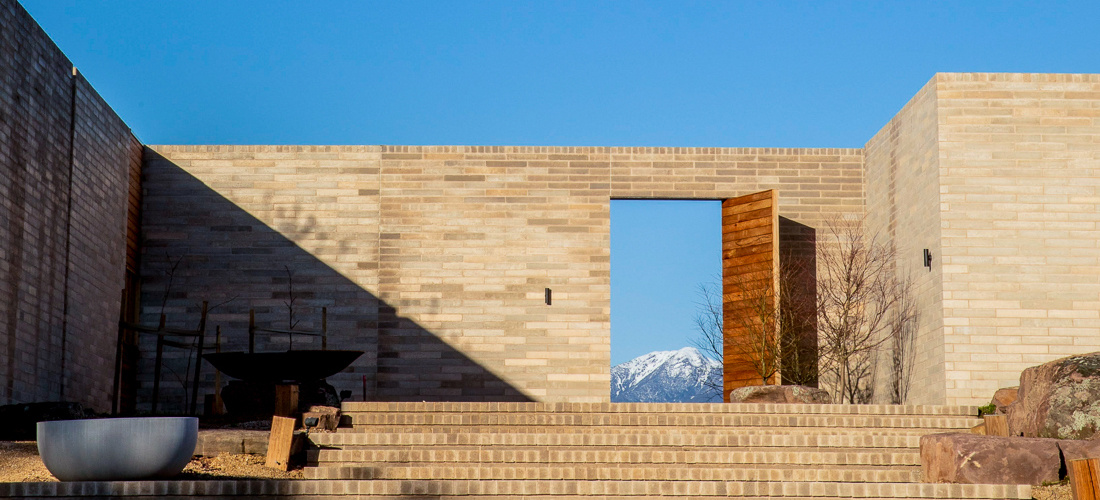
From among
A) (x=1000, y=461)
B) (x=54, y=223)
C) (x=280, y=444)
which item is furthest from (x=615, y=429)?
(x=54, y=223)

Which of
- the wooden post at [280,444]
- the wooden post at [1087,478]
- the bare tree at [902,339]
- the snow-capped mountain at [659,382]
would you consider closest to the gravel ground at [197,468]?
the wooden post at [280,444]

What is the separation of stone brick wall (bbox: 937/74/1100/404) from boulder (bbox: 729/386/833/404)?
1.18 meters

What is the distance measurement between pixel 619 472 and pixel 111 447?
110 inches

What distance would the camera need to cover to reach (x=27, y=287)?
9656mm

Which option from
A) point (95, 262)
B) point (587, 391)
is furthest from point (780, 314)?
point (95, 262)

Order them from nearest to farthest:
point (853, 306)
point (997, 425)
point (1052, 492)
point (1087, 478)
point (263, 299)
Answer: point (1087, 478), point (1052, 492), point (997, 425), point (853, 306), point (263, 299)

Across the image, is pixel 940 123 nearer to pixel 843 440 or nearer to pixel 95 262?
pixel 843 440

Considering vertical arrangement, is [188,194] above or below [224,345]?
above

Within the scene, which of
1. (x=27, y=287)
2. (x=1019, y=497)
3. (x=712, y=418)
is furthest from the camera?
(x=27, y=287)

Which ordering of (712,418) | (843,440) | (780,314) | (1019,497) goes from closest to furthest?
(1019,497)
(843,440)
(712,418)
(780,314)

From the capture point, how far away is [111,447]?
5.90m

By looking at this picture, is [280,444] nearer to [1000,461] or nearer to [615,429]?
[615,429]

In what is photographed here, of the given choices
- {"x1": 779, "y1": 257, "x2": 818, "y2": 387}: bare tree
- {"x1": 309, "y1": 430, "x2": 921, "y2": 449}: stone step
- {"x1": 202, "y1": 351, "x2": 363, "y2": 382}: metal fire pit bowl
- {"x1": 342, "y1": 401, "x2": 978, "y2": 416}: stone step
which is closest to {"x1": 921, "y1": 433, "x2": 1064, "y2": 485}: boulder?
{"x1": 309, "y1": 430, "x2": 921, "y2": 449}: stone step

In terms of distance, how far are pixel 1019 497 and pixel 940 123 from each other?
17.2 ft
